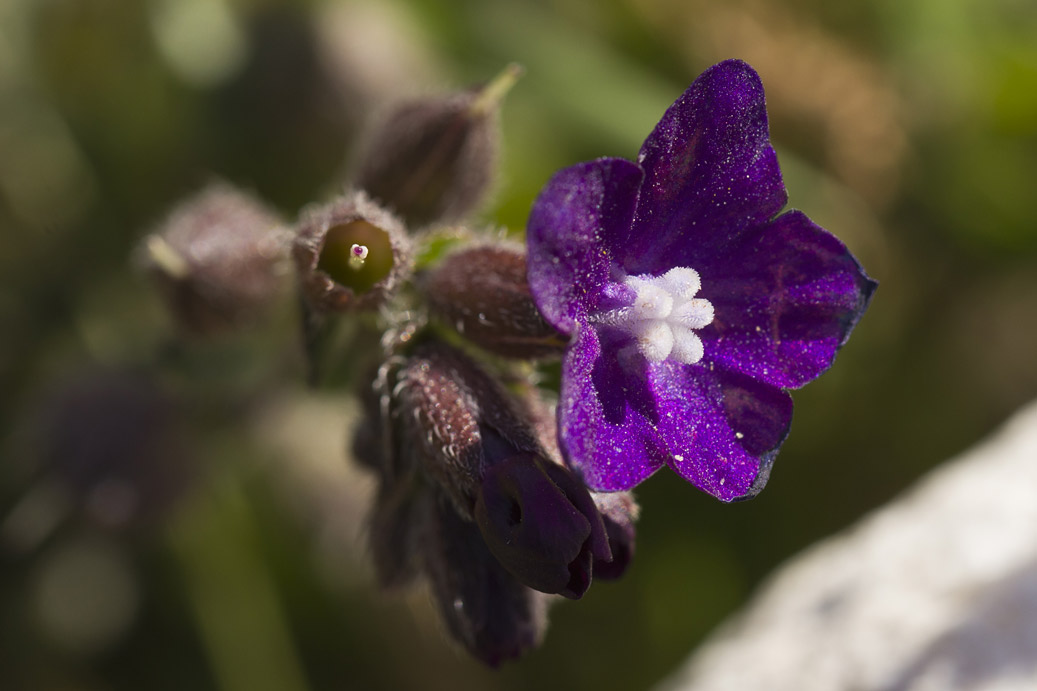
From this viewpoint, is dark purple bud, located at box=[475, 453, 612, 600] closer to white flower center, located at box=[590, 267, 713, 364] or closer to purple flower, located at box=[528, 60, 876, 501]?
purple flower, located at box=[528, 60, 876, 501]

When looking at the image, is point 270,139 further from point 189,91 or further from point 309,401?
point 309,401

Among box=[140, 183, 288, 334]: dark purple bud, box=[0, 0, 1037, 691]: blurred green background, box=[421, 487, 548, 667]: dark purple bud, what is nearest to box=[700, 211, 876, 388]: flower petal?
box=[421, 487, 548, 667]: dark purple bud

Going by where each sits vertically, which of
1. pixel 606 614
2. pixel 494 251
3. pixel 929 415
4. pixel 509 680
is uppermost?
pixel 494 251

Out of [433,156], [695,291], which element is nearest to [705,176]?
[695,291]

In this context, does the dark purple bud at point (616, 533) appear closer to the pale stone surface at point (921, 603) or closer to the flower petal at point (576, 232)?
the flower petal at point (576, 232)

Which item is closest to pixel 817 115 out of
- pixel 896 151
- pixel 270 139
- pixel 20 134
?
pixel 896 151

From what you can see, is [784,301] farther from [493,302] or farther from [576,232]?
[493,302]
